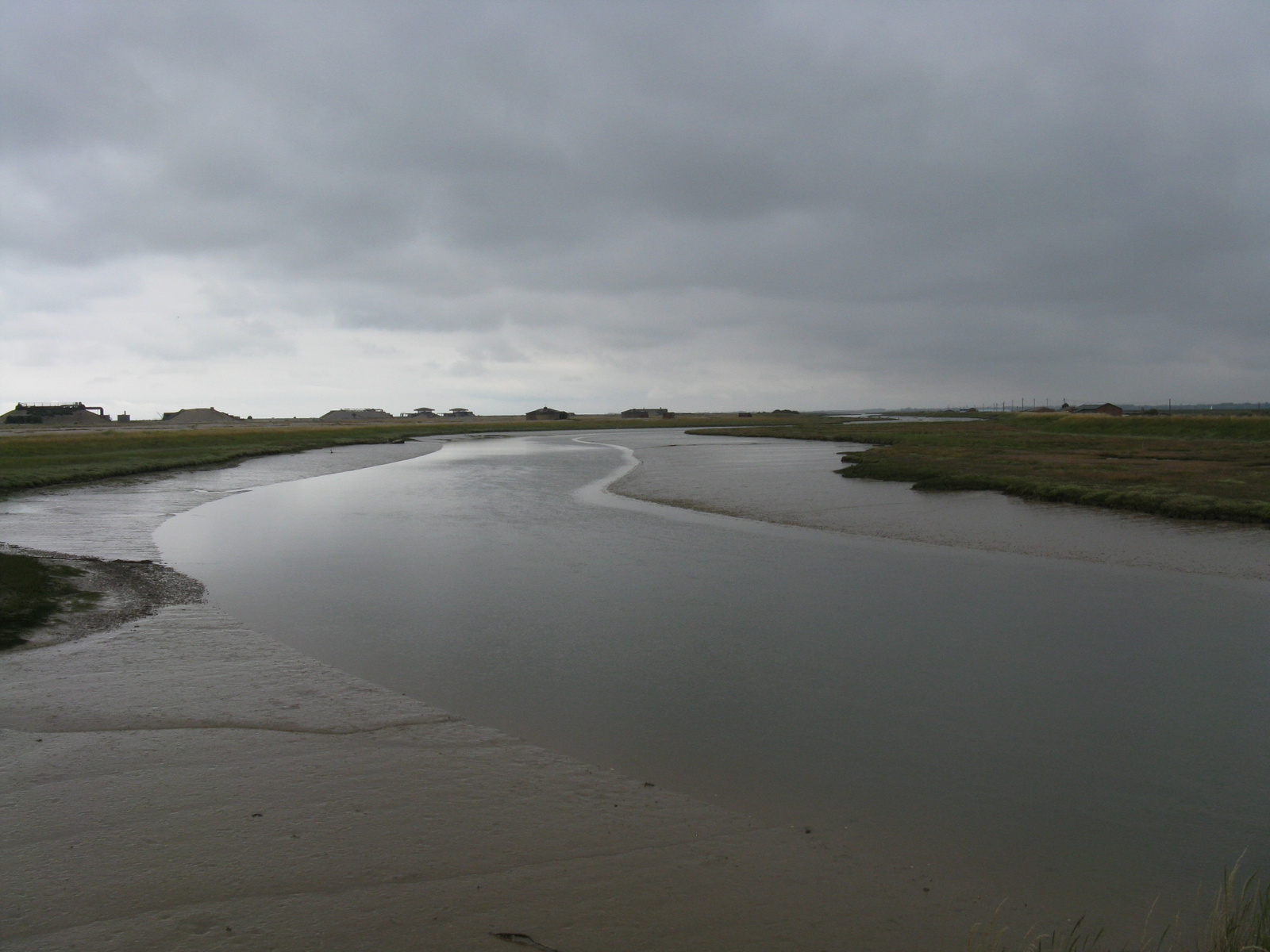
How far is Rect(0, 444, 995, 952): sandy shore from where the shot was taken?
12.9ft

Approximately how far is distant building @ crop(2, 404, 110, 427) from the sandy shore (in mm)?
110296

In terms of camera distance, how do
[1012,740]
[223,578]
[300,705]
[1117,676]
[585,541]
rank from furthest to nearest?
[585,541]
[223,578]
[1117,676]
[300,705]
[1012,740]

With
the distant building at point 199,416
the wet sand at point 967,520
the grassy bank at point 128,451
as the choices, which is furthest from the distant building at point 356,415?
the wet sand at point 967,520

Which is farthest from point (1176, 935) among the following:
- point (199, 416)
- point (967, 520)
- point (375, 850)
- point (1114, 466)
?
point (199, 416)

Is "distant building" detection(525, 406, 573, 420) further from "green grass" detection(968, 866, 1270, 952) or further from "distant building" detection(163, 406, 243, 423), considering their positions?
"green grass" detection(968, 866, 1270, 952)

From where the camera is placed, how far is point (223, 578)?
12953mm

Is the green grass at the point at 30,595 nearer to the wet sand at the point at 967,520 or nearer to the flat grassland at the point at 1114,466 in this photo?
the wet sand at the point at 967,520

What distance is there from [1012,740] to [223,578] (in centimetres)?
1198

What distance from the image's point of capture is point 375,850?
15.1 ft

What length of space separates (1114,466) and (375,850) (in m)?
33.9

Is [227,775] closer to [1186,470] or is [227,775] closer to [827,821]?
[827,821]

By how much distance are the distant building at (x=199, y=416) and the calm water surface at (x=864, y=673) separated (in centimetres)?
13508

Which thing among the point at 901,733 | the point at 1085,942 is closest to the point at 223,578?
the point at 901,733

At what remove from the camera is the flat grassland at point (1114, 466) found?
69.8 ft
